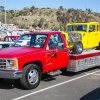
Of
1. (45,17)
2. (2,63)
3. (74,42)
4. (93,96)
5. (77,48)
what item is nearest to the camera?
(93,96)

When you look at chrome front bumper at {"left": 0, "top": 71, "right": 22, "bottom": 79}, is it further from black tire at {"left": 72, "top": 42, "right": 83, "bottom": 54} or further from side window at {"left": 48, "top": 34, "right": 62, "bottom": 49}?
black tire at {"left": 72, "top": 42, "right": 83, "bottom": 54}

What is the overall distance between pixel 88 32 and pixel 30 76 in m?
6.78

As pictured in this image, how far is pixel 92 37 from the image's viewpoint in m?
13.9

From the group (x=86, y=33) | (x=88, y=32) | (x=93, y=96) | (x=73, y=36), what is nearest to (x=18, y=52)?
(x=93, y=96)

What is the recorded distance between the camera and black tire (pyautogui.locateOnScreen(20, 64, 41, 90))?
24.3ft

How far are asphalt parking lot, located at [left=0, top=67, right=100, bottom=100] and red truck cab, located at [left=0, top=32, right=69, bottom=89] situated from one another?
41 cm

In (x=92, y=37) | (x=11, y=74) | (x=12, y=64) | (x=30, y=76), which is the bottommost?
(x=30, y=76)

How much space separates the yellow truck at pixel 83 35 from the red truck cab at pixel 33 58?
2.86 m

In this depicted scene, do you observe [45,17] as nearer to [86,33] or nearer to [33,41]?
[86,33]

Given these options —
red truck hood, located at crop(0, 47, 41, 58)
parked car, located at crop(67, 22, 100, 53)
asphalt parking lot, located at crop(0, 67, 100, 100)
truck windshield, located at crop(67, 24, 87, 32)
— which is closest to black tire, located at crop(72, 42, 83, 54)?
parked car, located at crop(67, 22, 100, 53)

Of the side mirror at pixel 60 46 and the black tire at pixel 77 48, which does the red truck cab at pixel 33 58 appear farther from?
the black tire at pixel 77 48

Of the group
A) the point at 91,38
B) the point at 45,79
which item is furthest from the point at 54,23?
the point at 45,79

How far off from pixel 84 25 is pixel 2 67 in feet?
23.9

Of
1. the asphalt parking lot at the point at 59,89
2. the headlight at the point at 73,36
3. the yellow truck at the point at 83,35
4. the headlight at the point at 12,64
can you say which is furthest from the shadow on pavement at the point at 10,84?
the headlight at the point at 73,36
